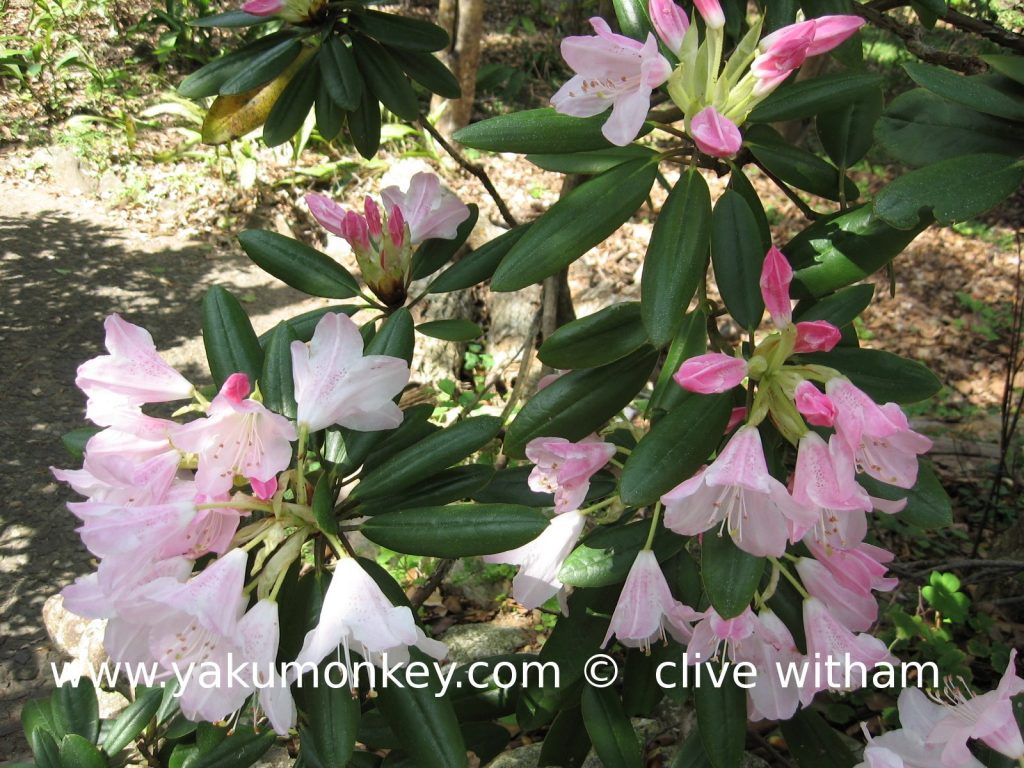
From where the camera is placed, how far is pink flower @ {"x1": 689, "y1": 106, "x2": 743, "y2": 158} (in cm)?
78

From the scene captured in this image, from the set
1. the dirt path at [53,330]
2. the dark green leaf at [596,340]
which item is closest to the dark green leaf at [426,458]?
the dark green leaf at [596,340]

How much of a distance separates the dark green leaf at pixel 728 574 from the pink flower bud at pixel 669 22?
0.52m

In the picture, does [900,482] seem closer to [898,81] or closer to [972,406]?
[972,406]

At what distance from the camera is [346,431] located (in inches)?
40.3

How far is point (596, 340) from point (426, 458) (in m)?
0.25

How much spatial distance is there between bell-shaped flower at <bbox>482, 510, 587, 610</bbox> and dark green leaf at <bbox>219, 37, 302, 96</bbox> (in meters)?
1.00

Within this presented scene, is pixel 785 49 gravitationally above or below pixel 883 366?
above

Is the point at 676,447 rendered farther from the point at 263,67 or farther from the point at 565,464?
the point at 263,67

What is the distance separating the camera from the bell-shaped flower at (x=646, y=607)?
0.94 metres

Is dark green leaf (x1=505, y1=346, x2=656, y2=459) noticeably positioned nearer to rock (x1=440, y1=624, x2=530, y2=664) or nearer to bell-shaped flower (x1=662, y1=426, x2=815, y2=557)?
bell-shaped flower (x1=662, y1=426, x2=815, y2=557)

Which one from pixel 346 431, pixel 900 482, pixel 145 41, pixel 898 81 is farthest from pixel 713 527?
pixel 145 41

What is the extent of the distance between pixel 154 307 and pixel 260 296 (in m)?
0.58

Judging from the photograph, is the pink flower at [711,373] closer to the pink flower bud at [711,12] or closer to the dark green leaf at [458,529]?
the dark green leaf at [458,529]

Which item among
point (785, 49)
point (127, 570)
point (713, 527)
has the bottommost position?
point (713, 527)
